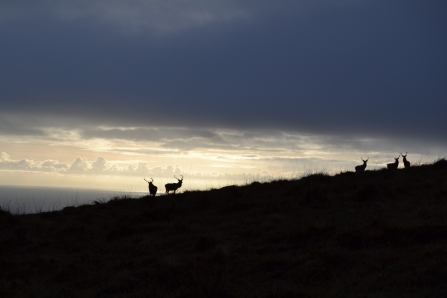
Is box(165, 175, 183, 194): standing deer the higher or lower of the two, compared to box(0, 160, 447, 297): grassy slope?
higher

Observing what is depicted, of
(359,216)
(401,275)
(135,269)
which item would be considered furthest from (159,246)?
(401,275)

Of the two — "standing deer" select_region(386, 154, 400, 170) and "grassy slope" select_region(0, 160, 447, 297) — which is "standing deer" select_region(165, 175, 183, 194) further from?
"standing deer" select_region(386, 154, 400, 170)

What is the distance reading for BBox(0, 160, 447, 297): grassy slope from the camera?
30.8 feet

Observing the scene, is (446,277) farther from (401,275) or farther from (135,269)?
(135,269)

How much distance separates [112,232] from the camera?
15680 millimetres

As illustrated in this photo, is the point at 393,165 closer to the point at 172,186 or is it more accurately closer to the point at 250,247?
the point at 172,186

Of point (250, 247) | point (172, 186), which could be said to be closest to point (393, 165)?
point (172, 186)

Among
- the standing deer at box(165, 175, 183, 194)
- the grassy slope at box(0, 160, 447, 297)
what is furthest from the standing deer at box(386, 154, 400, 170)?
the standing deer at box(165, 175, 183, 194)

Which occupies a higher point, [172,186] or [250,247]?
[172,186]

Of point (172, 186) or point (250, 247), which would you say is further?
point (172, 186)

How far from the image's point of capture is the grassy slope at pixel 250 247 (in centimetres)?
939

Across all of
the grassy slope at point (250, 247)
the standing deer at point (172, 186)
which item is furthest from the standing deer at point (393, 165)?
the standing deer at point (172, 186)

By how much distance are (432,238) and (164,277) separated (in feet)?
20.8

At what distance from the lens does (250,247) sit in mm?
12352
